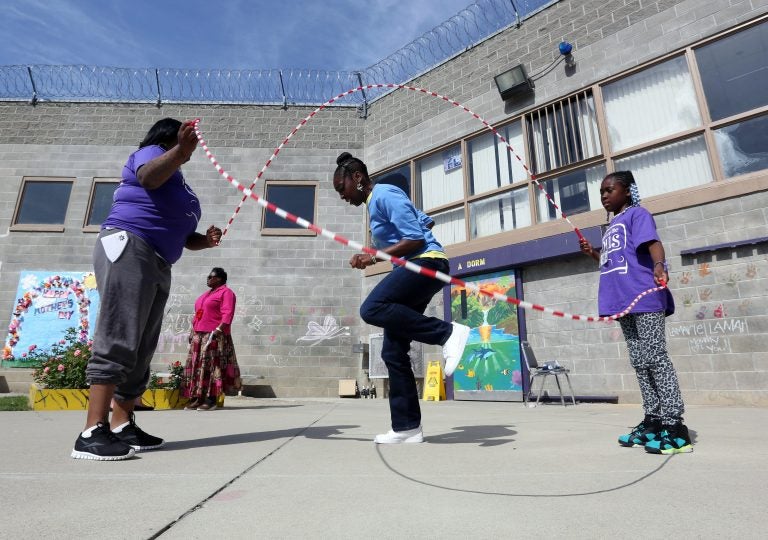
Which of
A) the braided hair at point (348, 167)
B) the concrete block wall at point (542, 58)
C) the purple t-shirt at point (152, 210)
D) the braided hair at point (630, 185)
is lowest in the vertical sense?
the purple t-shirt at point (152, 210)

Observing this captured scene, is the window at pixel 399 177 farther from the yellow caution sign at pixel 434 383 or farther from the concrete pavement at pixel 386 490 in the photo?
the concrete pavement at pixel 386 490

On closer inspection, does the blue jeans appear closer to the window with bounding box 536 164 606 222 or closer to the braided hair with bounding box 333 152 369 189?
the braided hair with bounding box 333 152 369 189

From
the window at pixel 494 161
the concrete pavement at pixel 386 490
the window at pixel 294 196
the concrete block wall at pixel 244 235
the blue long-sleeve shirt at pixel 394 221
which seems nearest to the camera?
the concrete pavement at pixel 386 490

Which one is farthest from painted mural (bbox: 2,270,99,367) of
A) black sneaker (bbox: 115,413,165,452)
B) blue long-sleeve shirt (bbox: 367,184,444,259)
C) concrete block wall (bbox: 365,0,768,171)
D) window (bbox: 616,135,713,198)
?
window (bbox: 616,135,713,198)

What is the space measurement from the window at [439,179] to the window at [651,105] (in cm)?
300

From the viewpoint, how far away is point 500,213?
879 centimetres

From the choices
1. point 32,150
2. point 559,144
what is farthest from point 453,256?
point 32,150

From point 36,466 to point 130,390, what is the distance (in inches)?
28.8

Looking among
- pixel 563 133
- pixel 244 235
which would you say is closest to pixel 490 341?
pixel 563 133

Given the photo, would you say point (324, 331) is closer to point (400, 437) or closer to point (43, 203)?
point (400, 437)

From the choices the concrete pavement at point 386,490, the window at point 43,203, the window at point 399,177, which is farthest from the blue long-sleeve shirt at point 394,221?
the window at point 43,203

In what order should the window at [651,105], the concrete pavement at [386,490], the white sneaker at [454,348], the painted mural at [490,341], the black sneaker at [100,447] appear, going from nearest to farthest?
the concrete pavement at [386,490], the black sneaker at [100,447], the white sneaker at [454,348], the window at [651,105], the painted mural at [490,341]

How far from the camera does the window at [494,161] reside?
8781 mm

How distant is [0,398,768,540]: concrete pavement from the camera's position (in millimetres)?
1164
